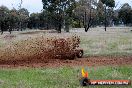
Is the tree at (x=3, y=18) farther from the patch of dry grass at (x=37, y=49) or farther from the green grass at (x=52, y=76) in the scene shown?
the green grass at (x=52, y=76)

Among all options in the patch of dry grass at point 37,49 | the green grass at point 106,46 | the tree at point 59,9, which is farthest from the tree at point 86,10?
the patch of dry grass at point 37,49

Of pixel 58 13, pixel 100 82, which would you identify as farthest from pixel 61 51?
pixel 58 13

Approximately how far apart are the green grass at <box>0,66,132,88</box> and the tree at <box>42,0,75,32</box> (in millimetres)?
57222

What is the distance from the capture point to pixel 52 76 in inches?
411

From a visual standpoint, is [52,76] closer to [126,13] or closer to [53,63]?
[53,63]

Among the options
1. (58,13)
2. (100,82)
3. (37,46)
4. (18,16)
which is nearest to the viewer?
(100,82)

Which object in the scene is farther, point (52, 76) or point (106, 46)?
point (106, 46)

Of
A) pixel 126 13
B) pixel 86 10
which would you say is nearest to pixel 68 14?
pixel 86 10

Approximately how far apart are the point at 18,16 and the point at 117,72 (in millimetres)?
73363

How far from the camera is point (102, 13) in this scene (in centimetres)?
8488

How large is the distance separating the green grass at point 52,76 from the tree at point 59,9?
57.2 meters

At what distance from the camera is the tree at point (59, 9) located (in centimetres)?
6919

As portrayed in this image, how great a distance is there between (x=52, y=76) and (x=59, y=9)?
60.1 meters

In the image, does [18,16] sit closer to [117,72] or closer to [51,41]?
[51,41]
